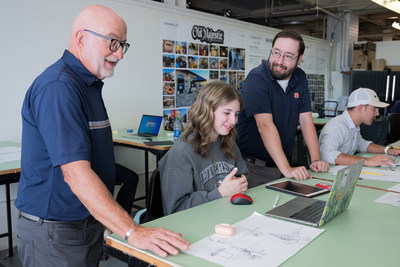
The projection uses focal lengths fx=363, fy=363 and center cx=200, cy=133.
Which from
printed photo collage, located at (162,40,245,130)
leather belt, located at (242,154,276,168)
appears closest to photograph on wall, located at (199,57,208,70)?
printed photo collage, located at (162,40,245,130)

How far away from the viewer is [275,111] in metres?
2.44

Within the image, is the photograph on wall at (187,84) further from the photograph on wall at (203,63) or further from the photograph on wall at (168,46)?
the photograph on wall at (168,46)

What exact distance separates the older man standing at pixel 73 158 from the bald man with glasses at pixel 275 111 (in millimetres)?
1158

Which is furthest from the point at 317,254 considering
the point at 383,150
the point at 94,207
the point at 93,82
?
the point at 383,150

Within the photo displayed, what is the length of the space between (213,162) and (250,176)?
65 cm

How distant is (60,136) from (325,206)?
92cm

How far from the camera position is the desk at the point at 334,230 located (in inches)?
41.0

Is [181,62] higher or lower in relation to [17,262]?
higher

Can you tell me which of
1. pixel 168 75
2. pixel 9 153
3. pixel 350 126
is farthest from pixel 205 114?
pixel 168 75

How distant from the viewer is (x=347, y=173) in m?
1.33

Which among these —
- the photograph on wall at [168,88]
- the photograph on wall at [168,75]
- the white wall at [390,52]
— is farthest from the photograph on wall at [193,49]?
the white wall at [390,52]

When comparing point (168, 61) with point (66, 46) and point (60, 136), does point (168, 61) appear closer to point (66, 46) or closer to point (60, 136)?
point (66, 46)

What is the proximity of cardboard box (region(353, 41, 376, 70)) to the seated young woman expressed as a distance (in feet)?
25.8

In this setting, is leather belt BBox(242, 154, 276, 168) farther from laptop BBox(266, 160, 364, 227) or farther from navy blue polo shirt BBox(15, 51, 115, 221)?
navy blue polo shirt BBox(15, 51, 115, 221)
